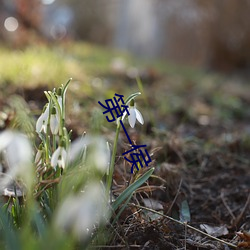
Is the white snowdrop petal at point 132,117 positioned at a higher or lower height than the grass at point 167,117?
higher

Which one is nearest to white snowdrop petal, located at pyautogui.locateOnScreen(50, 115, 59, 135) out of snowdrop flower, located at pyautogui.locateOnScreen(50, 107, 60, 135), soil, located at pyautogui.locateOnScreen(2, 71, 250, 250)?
snowdrop flower, located at pyautogui.locateOnScreen(50, 107, 60, 135)

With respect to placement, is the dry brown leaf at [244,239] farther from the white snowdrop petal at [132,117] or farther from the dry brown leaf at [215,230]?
the white snowdrop petal at [132,117]

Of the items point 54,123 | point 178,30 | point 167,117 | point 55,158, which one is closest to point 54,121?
point 54,123

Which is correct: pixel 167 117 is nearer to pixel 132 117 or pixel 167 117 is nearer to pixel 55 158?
pixel 132 117

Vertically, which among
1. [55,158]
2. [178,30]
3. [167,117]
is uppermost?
[55,158]

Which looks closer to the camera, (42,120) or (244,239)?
(42,120)

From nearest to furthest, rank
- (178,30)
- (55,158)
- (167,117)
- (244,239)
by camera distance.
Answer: (55,158), (244,239), (167,117), (178,30)

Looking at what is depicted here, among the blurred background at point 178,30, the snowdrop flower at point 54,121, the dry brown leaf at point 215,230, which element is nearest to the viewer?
the snowdrop flower at point 54,121

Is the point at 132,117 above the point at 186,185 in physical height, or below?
above

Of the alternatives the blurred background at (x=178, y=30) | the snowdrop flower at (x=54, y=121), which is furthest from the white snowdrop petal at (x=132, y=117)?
the blurred background at (x=178, y=30)

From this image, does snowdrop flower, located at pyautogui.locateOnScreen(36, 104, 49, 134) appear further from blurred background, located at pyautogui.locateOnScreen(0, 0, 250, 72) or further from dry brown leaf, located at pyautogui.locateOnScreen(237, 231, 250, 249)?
blurred background, located at pyautogui.locateOnScreen(0, 0, 250, 72)

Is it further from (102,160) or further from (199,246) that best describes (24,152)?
(199,246)
